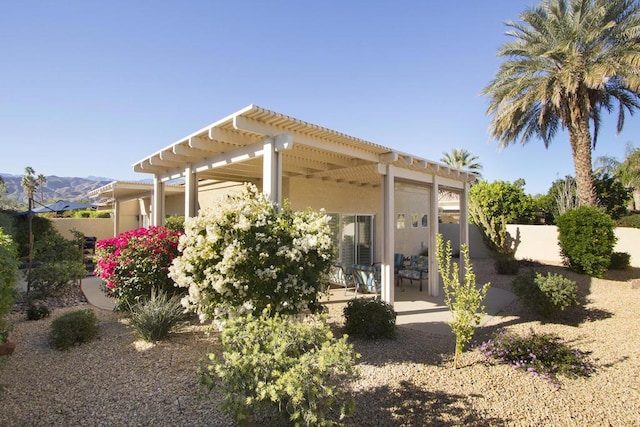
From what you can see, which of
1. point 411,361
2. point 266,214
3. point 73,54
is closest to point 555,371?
point 411,361

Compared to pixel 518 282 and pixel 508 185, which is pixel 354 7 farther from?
pixel 508 185

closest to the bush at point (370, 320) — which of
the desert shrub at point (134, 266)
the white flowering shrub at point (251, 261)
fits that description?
the white flowering shrub at point (251, 261)

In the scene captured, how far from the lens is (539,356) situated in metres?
4.55

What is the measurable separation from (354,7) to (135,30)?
5612 millimetres

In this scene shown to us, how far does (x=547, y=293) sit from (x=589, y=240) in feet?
20.8

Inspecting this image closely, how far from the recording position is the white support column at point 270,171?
17.8 feet

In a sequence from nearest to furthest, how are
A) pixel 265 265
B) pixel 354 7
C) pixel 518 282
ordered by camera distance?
pixel 265 265 < pixel 518 282 < pixel 354 7

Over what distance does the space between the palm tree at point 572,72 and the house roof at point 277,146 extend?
18.2ft

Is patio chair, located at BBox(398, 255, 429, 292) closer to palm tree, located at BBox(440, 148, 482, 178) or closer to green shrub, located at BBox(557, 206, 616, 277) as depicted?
green shrub, located at BBox(557, 206, 616, 277)

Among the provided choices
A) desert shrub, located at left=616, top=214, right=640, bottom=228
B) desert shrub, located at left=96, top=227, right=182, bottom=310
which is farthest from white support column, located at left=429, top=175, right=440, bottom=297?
desert shrub, located at left=616, top=214, right=640, bottom=228

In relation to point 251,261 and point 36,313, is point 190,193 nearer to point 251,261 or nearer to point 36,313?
point 36,313

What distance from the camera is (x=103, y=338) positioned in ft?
16.8

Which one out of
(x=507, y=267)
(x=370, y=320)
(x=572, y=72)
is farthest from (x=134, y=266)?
(x=572, y=72)

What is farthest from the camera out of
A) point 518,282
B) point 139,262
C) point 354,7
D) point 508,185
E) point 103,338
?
point 508,185
